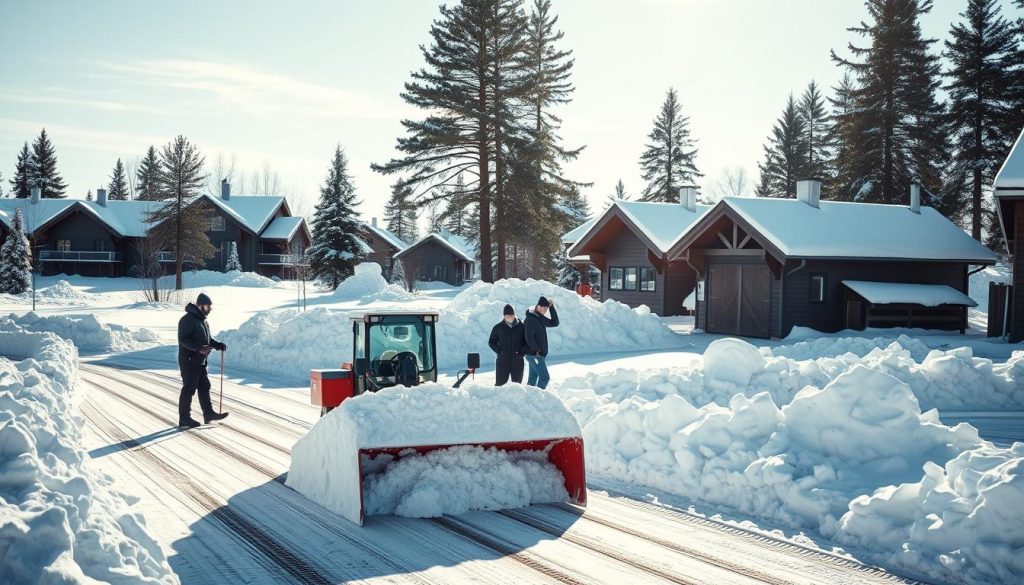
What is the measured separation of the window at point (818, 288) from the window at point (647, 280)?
9.78m

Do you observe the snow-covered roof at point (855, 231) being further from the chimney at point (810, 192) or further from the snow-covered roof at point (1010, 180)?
the snow-covered roof at point (1010, 180)

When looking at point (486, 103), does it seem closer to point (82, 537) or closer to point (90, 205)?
point (82, 537)

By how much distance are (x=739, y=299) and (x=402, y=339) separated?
786 inches

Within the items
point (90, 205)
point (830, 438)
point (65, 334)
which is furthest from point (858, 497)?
point (90, 205)

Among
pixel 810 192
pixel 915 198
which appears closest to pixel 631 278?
pixel 810 192

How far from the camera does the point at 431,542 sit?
6645mm

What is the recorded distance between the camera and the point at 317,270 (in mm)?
53750

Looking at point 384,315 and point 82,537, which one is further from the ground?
point 384,315

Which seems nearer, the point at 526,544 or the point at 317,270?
the point at 526,544

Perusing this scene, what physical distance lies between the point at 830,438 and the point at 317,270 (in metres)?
47.9

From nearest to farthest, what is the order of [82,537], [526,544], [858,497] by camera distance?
[82,537], [526,544], [858,497]

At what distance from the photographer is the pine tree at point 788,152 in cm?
6091

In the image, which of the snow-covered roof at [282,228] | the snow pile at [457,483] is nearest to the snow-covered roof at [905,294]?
the snow pile at [457,483]

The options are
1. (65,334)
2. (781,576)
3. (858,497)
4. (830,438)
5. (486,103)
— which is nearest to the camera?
(781,576)
